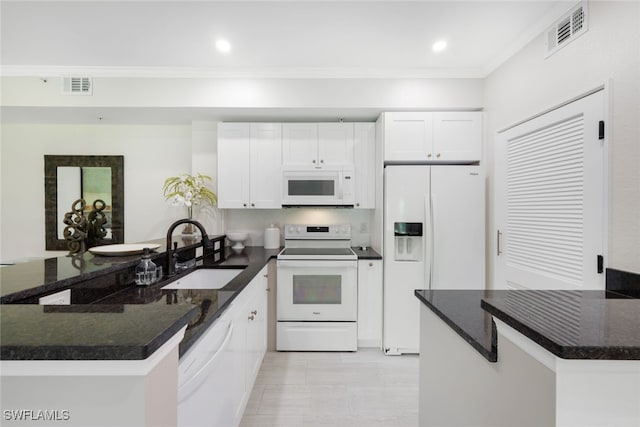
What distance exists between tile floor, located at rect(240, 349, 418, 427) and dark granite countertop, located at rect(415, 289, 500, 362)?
1.13 metres

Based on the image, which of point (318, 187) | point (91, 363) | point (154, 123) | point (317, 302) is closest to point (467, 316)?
point (91, 363)

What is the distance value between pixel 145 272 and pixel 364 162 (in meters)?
2.26

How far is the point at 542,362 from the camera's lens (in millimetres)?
645

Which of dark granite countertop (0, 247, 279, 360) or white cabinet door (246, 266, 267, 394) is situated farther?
white cabinet door (246, 266, 267, 394)

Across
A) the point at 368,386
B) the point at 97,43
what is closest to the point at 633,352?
→ the point at 368,386

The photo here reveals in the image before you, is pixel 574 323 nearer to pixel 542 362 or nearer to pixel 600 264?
pixel 542 362

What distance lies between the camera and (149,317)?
0.67 metres

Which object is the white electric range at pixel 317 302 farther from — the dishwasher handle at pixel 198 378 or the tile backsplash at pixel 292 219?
the dishwasher handle at pixel 198 378

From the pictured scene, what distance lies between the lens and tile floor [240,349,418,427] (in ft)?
6.47

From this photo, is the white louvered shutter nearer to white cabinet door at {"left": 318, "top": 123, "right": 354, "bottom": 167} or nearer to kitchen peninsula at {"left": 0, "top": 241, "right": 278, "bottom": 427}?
white cabinet door at {"left": 318, "top": 123, "right": 354, "bottom": 167}

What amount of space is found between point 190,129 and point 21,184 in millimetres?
2182

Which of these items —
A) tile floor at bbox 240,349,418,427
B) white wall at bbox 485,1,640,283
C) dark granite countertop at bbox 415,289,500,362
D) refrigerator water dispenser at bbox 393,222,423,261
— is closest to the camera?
dark granite countertop at bbox 415,289,500,362

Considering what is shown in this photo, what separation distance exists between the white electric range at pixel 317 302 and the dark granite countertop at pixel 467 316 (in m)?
1.42

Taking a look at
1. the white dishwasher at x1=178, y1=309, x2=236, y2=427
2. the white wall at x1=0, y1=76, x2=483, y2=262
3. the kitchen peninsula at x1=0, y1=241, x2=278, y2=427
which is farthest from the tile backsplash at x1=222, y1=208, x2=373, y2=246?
the kitchen peninsula at x1=0, y1=241, x2=278, y2=427
